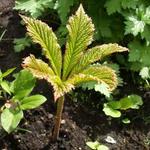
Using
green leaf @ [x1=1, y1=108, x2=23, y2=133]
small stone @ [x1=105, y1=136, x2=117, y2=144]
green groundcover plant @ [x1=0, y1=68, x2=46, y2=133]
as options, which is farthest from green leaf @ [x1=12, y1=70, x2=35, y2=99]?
small stone @ [x1=105, y1=136, x2=117, y2=144]

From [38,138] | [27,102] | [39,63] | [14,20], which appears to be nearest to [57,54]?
[39,63]

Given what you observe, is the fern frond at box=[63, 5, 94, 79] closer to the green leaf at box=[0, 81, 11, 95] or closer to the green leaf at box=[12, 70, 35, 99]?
the green leaf at box=[12, 70, 35, 99]

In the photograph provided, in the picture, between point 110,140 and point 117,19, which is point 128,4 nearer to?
point 117,19

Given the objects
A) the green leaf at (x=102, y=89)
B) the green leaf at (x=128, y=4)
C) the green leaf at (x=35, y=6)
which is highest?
the green leaf at (x=35, y=6)

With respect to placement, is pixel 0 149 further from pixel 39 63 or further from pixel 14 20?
pixel 14 20

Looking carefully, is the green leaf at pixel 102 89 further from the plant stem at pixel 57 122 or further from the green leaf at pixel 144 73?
the plant stem at pixel 57 122

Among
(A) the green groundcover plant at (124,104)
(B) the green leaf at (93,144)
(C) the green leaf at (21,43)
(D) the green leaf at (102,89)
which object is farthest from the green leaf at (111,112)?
(C) the green leaf at (21,43)

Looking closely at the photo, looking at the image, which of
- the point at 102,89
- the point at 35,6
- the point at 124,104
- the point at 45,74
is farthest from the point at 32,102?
the point at 35,6

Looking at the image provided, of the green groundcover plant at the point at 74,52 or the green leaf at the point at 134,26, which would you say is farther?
the green leaf at the point at 134,26
